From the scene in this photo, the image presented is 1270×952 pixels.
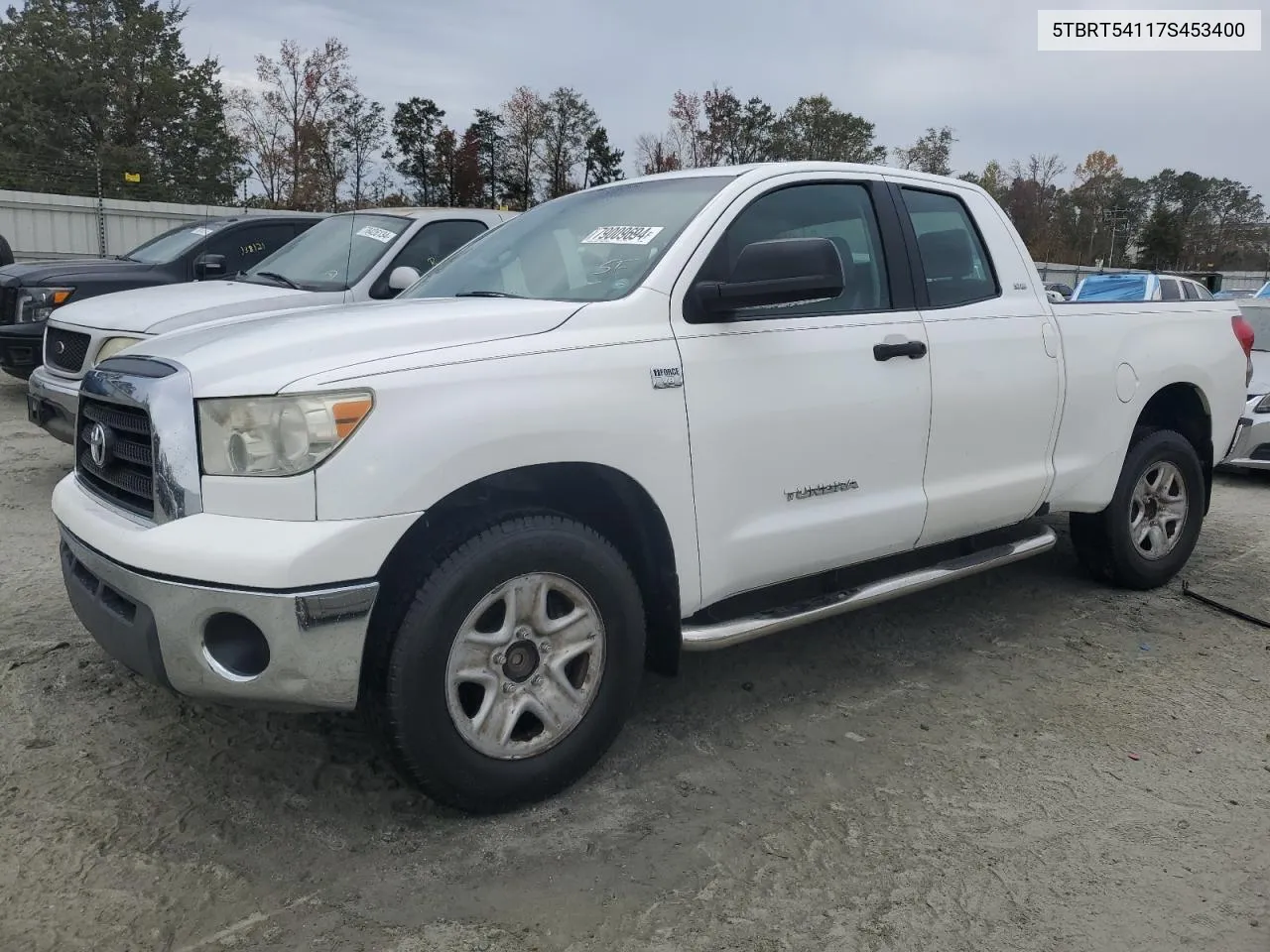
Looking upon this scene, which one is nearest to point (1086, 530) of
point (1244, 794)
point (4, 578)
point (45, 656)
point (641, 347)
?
point (1244, 794)

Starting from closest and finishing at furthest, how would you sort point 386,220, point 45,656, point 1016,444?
point 45,656
point 1016,444
point 386,220

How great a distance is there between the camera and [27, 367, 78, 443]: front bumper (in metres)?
5.65

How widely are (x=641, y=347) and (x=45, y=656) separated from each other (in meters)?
2.58

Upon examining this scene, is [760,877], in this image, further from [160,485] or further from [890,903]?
[160,485]

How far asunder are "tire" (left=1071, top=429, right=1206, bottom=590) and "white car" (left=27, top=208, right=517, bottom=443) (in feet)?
11.6

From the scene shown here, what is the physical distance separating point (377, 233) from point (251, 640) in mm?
5003

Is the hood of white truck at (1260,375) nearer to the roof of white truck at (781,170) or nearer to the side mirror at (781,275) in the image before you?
the roof of white truck at (781,170)

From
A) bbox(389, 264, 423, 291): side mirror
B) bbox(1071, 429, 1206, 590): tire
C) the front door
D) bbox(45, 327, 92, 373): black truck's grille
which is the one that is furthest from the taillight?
bbox(45, 327, 92, 373): black truck's grille

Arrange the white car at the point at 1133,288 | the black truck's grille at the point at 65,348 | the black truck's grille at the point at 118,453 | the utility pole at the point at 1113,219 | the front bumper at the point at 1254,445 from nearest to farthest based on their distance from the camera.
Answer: the black truck's grille at the point at 118,453 → the black truck's grille at the point at 65,348 → the front bumper at the point at 1254,445 → the white car at the point at 1133,288 → the utility pole at the point at 1113,219

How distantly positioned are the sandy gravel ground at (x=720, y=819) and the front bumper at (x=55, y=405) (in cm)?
176

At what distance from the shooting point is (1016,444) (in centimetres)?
414

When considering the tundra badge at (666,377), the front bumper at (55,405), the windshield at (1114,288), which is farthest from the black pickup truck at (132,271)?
the windshield at (1114,288)

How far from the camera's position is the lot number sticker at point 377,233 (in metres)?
6.95

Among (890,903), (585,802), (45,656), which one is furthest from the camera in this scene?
(45,656)
